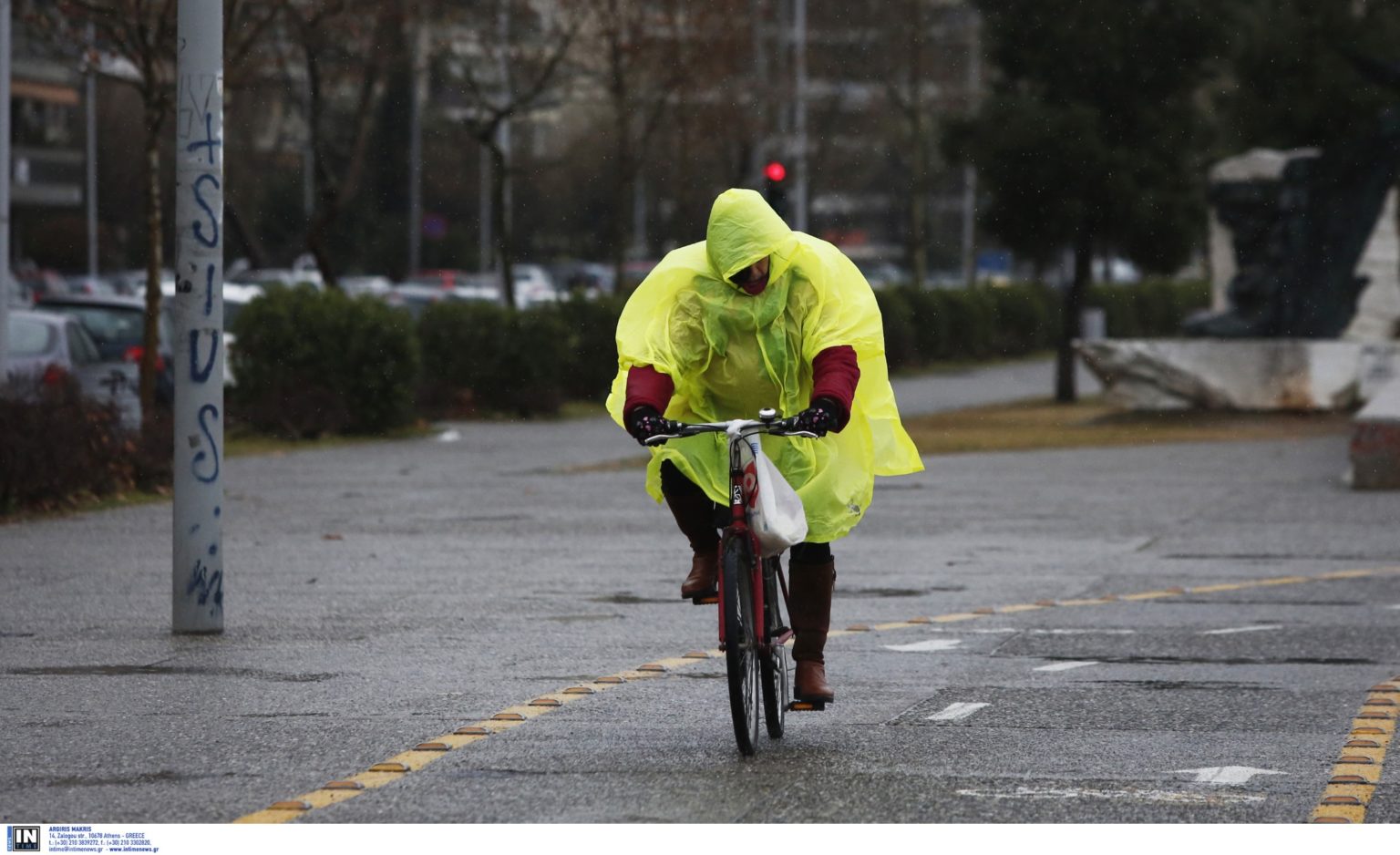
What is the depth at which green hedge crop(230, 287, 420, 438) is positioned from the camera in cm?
2645

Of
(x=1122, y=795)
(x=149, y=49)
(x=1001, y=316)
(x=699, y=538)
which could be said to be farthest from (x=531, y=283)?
(x=1122, y=795)

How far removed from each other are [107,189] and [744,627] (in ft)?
204

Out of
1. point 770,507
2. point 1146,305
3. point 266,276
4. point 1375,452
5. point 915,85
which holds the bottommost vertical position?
point 1146,305

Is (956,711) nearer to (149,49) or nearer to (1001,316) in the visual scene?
(149,49)

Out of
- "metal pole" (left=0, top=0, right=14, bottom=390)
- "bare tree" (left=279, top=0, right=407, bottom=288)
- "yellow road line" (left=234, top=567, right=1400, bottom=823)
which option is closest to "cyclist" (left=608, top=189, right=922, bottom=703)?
"yellow road line" (left=234, top=567, right=1400, bottom=823)

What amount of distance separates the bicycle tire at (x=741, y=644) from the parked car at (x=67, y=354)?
14.1 m

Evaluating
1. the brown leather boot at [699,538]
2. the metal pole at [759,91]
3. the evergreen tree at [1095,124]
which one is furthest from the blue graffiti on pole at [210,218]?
the metal pole at [759,91]

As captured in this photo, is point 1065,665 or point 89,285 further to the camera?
point 89,285

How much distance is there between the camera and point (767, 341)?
7.68m

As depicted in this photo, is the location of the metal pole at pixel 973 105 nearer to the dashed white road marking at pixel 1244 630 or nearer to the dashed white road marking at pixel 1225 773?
the dashed white road marking at pixel 1244 630

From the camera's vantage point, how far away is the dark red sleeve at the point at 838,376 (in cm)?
742

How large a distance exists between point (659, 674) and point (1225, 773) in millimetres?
2765
